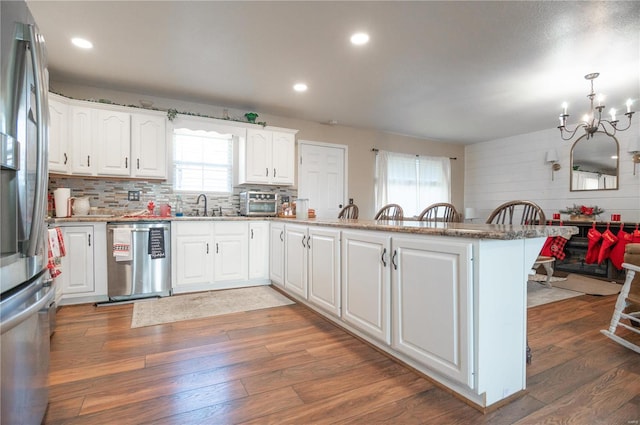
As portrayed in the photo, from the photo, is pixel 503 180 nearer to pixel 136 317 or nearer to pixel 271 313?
pixel 271 313

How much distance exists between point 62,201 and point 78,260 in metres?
0.68

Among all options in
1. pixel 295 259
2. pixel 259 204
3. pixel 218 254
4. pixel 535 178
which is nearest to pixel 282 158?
pixel 259 204

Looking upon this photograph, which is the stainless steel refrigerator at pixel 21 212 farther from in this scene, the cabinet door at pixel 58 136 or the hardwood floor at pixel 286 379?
the cabinet door at pixel 58 136

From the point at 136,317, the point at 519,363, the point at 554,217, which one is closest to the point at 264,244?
the point at 136,317

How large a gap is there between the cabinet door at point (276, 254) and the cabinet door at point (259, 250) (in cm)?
7

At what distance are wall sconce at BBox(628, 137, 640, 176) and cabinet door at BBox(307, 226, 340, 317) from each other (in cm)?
523

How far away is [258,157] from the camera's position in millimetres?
4461

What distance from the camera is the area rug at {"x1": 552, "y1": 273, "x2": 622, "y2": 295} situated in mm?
3777

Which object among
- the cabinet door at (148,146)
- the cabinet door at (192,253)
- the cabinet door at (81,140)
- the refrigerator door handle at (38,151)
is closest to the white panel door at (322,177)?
the cabinet door at (192,253)

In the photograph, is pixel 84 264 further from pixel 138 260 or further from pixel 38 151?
pixel 38 151

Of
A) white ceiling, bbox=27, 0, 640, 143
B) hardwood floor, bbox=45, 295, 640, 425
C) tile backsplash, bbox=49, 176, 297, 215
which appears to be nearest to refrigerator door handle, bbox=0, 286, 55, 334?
hardwood floor, bbox=45, 295, 640, 425

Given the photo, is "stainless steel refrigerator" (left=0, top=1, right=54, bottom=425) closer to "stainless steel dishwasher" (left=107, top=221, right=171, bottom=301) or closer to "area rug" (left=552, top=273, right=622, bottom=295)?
"stainless steel dishwasher" (left=107, top=221, right=171, bottom=301)

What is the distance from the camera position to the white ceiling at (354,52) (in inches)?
95.7

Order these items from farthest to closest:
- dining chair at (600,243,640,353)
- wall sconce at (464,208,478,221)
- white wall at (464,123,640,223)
Result: wall sconce at (464,208,478,221) → white wall at (464,123,640,223) → dining chair at (600,243,640,353)
